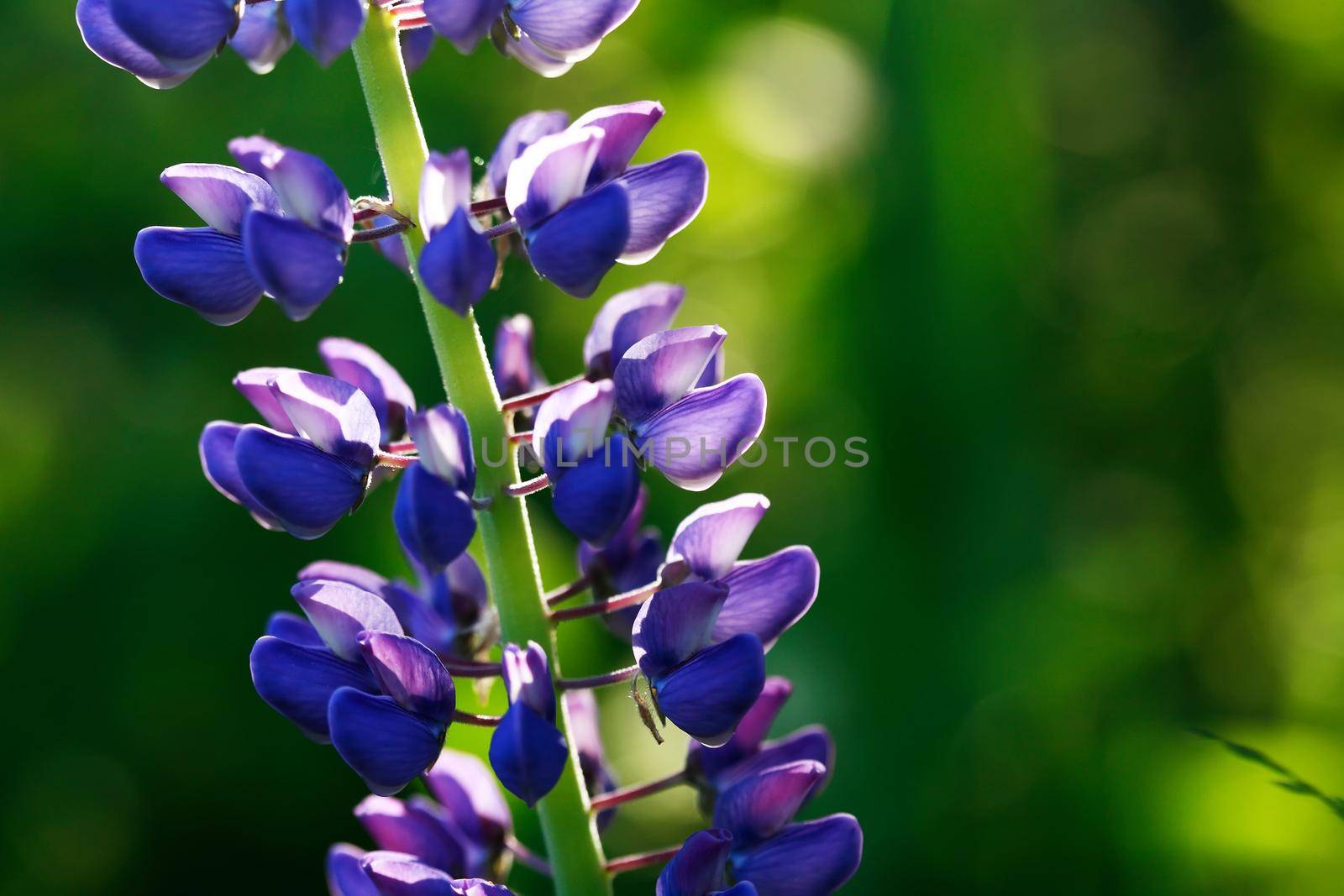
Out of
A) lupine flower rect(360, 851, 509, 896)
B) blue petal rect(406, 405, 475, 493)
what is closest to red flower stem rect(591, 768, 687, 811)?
lupine flower rect(360, 851, 509, 896)

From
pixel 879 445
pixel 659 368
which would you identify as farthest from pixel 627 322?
pixel 879 445

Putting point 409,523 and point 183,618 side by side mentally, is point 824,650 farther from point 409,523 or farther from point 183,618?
point 409,523

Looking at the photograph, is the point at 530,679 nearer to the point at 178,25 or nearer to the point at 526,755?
the point at 526,755

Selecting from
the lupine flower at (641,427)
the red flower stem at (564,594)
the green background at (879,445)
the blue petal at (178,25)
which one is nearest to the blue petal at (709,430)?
the lupine flower at (641,427)

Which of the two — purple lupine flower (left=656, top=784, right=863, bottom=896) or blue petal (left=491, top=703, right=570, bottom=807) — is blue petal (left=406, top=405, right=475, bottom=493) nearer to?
blue petal (left=491, top=703, right=570, bottom=807)

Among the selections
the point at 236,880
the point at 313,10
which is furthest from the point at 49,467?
the point at 313,10
